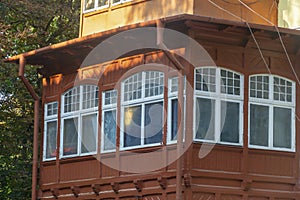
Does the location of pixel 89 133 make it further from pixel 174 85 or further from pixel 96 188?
pixel 174 85

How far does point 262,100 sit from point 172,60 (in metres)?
2.61

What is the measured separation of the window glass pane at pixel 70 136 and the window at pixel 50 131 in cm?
57

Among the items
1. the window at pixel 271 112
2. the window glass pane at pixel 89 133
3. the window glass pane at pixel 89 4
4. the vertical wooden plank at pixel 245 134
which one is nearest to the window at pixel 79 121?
the window glass pane at pixel 89 133

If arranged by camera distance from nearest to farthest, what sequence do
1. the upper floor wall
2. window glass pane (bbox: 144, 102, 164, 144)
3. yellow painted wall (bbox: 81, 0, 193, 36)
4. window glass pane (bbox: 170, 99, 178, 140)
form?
A: window glass pane (bbox: 170, 99, 178, 140), window glass pane (bbox: 144, 102, 164, 144), the upper floor wall, yellow painted wall (bbox: 81, 0, 193, 36)

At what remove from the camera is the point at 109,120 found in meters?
24.7

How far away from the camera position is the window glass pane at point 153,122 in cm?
2289

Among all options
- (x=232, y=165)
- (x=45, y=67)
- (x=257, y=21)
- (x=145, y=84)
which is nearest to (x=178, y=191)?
(x=232, y=165)

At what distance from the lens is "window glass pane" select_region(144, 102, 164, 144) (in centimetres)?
2289

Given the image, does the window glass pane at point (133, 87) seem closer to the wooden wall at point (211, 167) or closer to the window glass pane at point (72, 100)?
the wooden wall at point (211, 167)

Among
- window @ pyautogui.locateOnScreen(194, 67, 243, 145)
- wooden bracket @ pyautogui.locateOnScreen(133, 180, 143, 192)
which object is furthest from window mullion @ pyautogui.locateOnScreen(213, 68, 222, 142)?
wooden bracket @ pyautogui.locateOnScreen(133, 180, 143, 192)

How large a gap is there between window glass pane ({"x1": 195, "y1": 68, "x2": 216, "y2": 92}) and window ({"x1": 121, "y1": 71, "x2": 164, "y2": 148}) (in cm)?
101

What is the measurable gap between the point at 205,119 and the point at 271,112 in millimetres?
1887

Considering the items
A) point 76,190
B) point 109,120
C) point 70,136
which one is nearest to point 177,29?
point 109,120

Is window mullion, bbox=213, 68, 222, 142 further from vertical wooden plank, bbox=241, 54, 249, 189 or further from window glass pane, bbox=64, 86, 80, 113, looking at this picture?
window glass pane, bbox=64, 86, 80, 113
